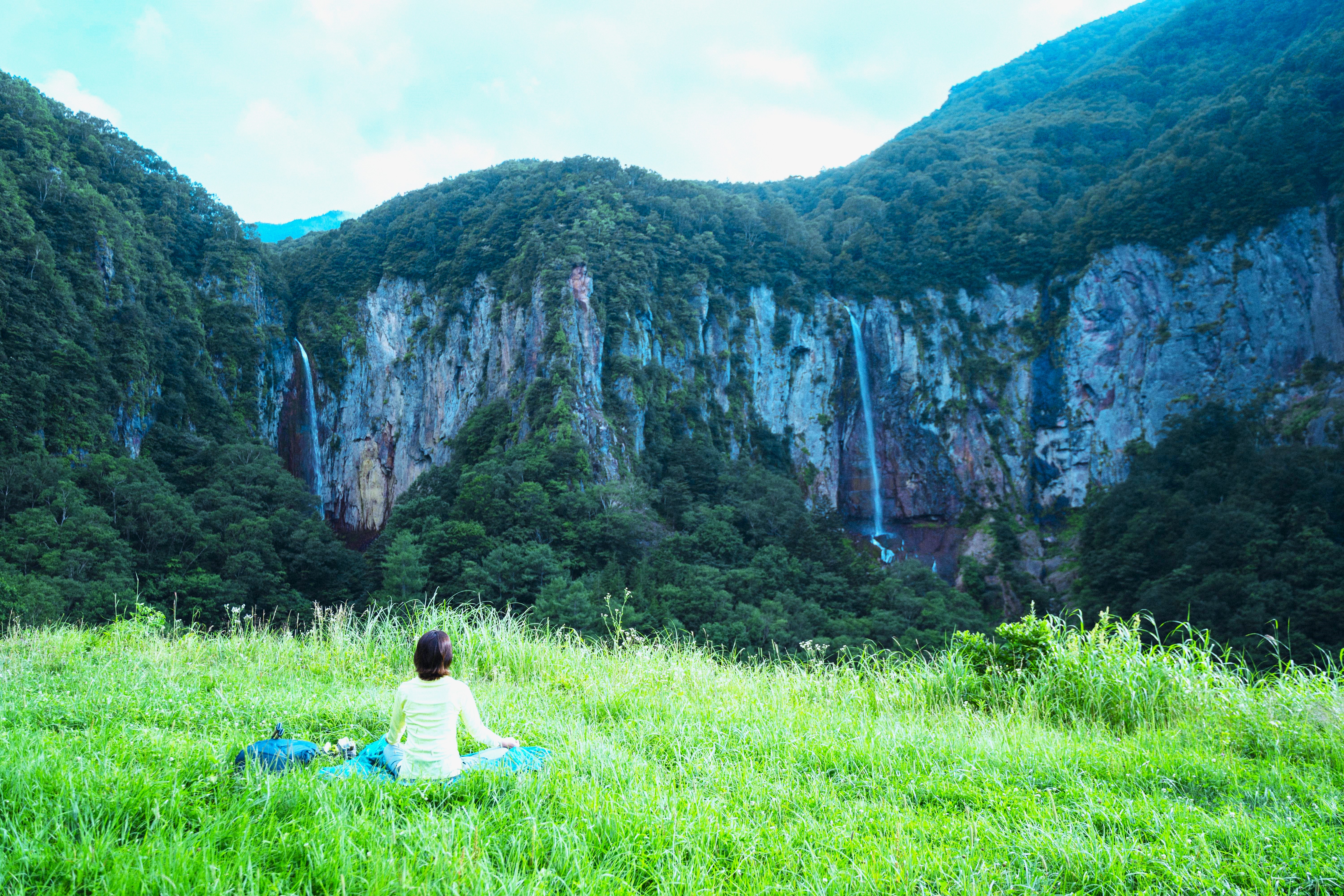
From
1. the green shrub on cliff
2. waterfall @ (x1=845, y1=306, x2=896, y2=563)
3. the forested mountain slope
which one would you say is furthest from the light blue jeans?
waterfall @ (x1=845, y1=306, x2=896, y2=563)

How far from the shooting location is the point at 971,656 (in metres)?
5.58

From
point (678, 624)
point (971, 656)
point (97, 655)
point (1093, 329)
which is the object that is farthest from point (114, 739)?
point (1093, 329)

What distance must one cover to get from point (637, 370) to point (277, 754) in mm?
35902

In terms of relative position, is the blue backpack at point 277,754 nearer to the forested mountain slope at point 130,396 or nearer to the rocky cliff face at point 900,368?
the forested mountain slope at point 130,396

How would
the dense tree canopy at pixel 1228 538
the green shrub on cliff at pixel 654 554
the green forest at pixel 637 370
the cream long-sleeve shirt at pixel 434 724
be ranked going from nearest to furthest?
the cream long-sleeve shirt at pixel 434 724 → the dense tree canopy at pixel 1228 538 → the green shrub on cliff at pixel 654 554 → the green forest at pixel 637 370

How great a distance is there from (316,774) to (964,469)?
141 ft

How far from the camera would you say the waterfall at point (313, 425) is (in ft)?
139

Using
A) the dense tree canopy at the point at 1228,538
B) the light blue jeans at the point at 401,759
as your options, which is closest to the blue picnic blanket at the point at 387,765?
Result: the light blue jeans at the point at 401,759

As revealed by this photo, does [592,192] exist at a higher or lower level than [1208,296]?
higher

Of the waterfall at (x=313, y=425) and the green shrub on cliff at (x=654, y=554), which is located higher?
the waterfall at (x=313, y=425)

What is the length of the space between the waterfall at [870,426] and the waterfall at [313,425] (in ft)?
107

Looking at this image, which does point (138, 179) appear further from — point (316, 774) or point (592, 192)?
point (316, 774)

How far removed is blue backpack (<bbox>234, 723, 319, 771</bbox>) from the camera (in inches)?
104

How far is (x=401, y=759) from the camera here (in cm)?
292
